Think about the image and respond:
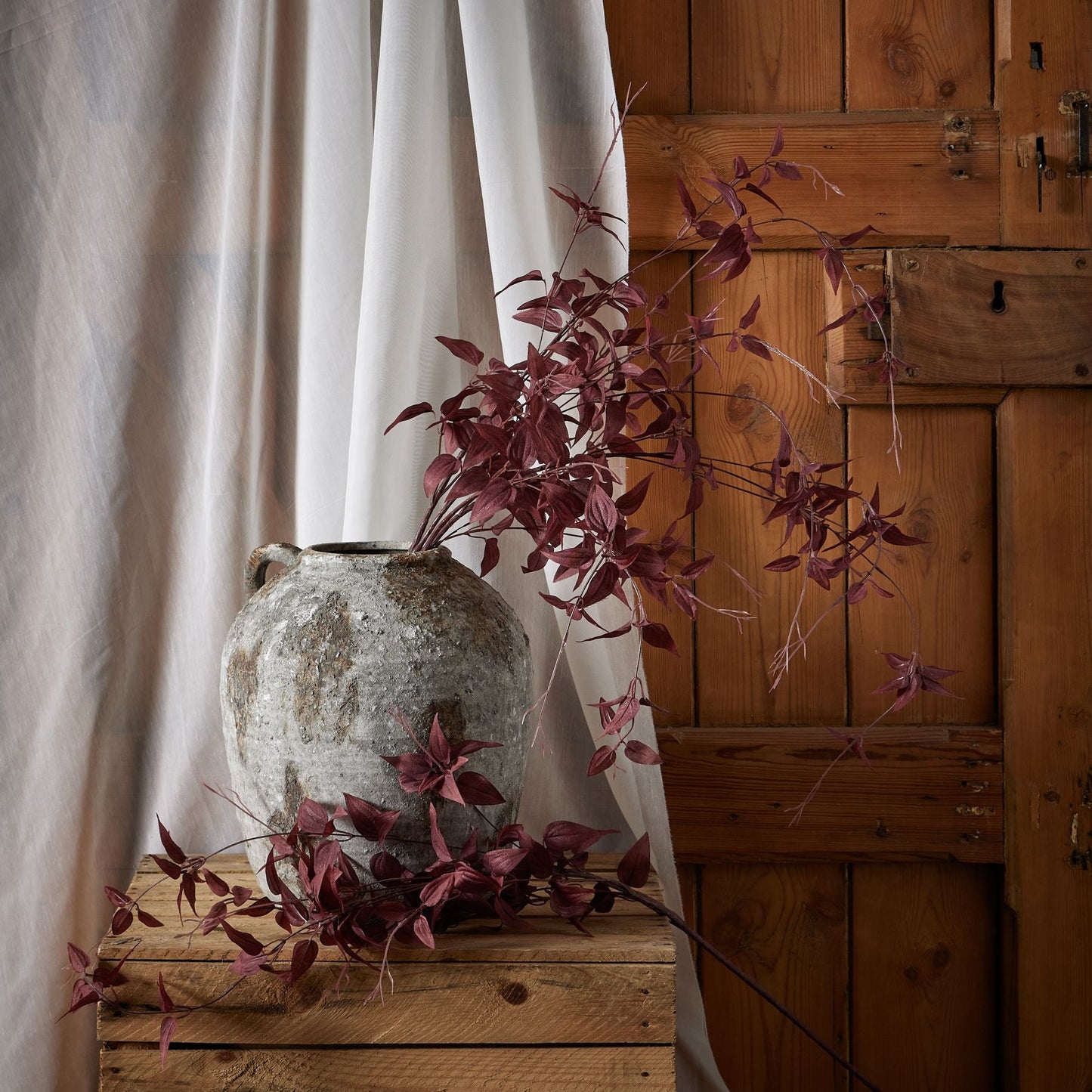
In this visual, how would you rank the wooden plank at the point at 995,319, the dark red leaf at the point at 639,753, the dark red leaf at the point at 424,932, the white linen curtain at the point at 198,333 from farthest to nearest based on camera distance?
the wooden plank at the point at 995,319
the white linen curtain at the point at 198,333
the dark red leaf at the point at 639,753
the dark red leaf at the point at 424,932

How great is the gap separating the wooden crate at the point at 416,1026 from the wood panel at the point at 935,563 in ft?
1.88

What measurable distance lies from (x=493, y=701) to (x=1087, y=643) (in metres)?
0.80

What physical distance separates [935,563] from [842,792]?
30 centimetres

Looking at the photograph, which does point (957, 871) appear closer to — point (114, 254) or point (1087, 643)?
point (1087, 643)

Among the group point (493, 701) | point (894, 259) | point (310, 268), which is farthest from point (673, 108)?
point (493, 701)

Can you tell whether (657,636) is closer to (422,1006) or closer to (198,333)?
(422,1006)

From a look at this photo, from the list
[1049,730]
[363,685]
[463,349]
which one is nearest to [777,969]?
[1049,730]

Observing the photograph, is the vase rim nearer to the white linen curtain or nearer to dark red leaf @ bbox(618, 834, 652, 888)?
the white linen curtain

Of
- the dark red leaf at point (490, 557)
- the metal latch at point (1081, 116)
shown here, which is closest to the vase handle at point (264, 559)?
the dark red leaf at point (490, 557)

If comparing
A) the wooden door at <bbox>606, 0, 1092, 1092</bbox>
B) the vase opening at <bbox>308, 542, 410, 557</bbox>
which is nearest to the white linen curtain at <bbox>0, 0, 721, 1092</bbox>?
the vase opening at <bbox>308, 542, 410, 557</bbox>

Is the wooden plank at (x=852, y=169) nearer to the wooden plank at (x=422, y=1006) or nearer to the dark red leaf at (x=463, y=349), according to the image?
the dark red leaf at (x=463, y=349)

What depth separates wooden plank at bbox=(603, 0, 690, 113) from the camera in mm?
1251

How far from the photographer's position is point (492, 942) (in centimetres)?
86

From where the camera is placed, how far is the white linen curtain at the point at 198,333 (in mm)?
1050
